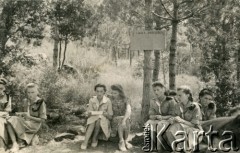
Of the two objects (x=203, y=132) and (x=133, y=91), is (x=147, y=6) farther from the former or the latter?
(x=133, y=91)

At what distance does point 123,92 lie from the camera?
6180 mm

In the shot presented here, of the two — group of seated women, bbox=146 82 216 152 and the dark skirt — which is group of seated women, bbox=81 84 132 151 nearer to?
group of seated women, bbox=146 82 216 152

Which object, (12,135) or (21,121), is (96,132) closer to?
(21,121)

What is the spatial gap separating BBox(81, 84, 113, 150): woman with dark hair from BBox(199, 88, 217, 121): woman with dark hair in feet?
5.31

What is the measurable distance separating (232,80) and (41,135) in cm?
470

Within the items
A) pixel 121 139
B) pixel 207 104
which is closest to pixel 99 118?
pixel 121 139

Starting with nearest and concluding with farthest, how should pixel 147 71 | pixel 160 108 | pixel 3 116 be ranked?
pixel 160 108 < pixel 3 116 < pixel 147 71

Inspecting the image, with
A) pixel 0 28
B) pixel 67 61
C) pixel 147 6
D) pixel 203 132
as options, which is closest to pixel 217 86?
pixel 147 6

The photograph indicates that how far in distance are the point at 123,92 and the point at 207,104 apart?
1.48 meters

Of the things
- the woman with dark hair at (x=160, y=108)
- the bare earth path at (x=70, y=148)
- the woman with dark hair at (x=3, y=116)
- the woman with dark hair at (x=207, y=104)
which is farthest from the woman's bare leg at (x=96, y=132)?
the woman with dark hair at (x=207, y=104)

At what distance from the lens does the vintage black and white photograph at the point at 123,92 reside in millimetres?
5641

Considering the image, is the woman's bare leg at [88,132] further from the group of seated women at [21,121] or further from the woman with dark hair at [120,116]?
the group of seated women at [21,121]

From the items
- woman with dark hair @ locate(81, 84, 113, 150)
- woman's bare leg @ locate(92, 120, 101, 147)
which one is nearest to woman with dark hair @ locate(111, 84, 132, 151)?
woman with dark hair @ locate(81, 84, 113, 150)

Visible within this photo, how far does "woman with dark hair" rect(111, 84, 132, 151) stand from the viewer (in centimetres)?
591
